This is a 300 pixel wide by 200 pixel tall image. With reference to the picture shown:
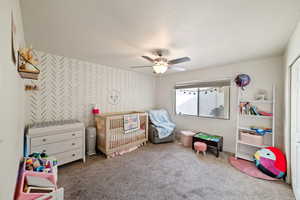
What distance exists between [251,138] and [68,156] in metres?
3.88

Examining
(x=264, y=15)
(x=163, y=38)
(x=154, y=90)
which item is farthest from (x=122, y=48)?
(x=154, y=90)

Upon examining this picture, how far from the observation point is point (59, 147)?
2246 mm

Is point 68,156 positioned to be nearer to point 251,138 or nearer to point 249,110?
point 251,138

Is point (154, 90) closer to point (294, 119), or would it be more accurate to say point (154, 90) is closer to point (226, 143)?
point (226, 143)

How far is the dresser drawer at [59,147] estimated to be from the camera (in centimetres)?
208

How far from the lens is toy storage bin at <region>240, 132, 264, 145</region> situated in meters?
2.51

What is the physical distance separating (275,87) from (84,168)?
4340 mm

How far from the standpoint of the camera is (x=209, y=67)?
3.41 metres

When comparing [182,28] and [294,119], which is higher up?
[182,28]

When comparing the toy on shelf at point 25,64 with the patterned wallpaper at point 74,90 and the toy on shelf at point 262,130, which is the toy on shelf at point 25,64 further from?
the toy on shelf at point 262,130

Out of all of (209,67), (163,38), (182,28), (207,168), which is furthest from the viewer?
(209,67)

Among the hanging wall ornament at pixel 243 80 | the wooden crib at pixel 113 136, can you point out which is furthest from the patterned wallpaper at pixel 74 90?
the hanging wall ornament at pixel 243 80

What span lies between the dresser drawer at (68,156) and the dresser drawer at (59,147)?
0.07 m

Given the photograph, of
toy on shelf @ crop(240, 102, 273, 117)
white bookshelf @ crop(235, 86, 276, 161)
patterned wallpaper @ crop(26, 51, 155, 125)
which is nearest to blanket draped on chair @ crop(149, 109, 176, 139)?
patterned wallpaper @ crop(26, 51, 155, 125)
